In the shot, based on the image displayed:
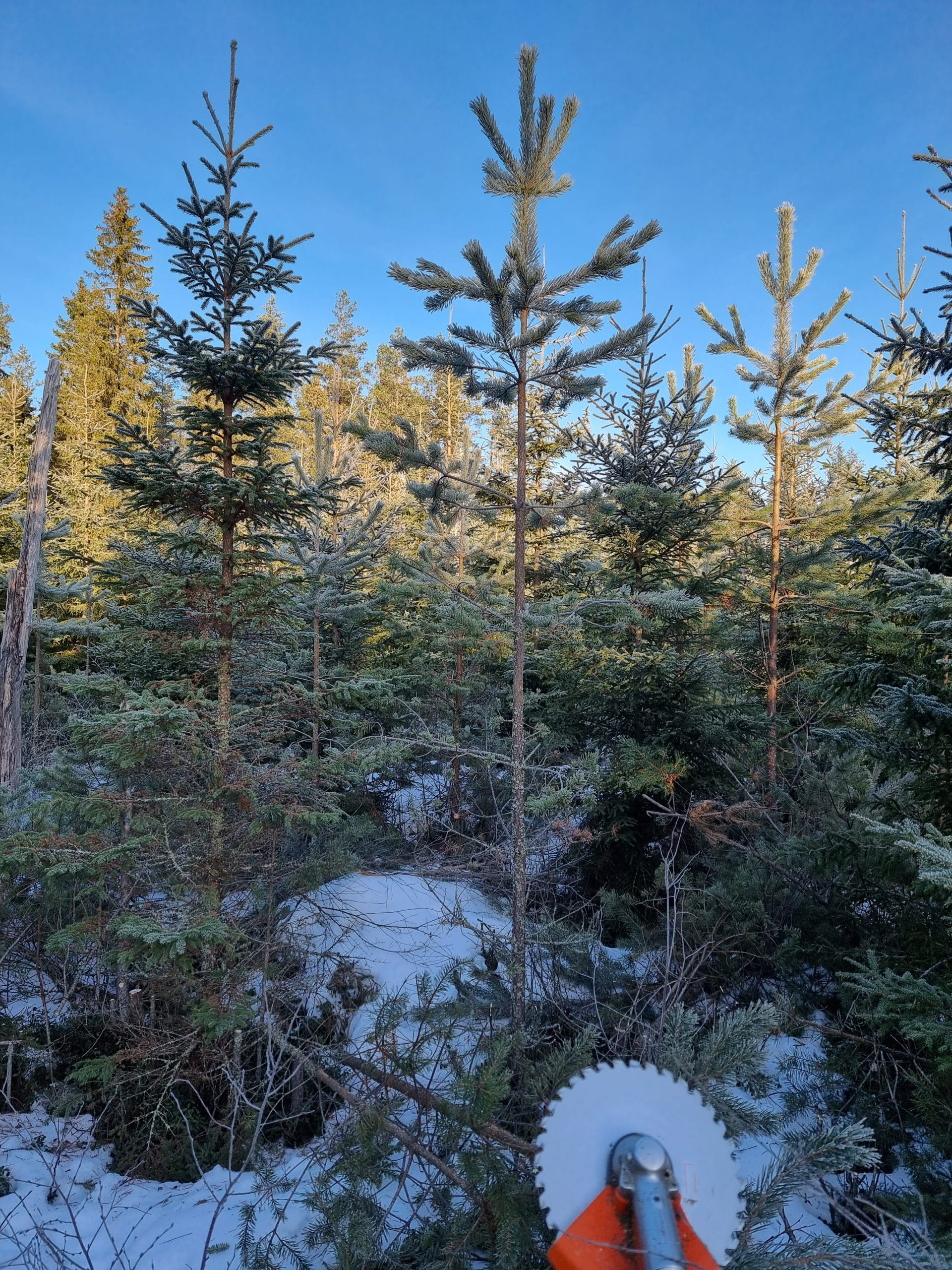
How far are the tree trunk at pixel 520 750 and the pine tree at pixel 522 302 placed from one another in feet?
0.03

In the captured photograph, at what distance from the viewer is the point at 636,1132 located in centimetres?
116

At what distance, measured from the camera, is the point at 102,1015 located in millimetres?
5730

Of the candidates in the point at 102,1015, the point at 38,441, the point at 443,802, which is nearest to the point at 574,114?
the point at 443,802

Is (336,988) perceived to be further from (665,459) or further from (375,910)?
(665,459)

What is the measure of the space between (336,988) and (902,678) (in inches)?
226

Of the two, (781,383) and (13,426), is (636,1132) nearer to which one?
(781,383)

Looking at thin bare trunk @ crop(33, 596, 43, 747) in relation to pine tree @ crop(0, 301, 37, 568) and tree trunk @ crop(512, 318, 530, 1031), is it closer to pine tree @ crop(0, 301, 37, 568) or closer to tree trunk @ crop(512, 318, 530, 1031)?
pine tree @ crop(0, 301, 37, 568)

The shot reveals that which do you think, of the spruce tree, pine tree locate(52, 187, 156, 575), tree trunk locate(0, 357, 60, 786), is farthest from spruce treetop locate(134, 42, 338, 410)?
pine tree locate(52, 187, 156, 575)

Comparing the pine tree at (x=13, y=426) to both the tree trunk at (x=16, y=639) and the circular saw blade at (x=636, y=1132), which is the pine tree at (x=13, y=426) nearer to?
the tree trunk at (x=16, y=639)

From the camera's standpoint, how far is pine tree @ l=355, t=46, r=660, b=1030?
4570 millimetres

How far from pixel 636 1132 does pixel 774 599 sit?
26.3 feet

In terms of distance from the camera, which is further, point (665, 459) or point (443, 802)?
point (443, 802)

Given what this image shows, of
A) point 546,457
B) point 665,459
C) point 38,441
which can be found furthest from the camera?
point 546,457

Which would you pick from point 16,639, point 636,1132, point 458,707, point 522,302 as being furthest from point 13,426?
point 636,1132
